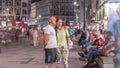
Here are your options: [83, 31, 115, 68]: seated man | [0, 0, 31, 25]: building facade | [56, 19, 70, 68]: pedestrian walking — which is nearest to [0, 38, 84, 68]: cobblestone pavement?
[83, 31, 115, 68]: seated man

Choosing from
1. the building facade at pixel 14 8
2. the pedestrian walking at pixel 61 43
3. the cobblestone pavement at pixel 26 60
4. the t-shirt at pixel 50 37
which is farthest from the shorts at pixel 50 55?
the building facade at pixel 14 8

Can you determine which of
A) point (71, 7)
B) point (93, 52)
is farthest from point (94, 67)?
point (71, 7)

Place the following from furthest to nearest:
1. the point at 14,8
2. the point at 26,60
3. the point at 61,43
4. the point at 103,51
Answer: the point at 14,8
the point at 26,60
the point at 103,51
the point at 61,43

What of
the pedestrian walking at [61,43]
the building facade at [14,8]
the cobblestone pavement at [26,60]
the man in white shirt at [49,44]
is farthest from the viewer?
the building facade at [14,8]

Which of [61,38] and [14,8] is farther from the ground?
[14,8]

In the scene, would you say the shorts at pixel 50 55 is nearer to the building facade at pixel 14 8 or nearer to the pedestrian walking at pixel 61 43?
the pedestrian walking at pixel 61 43

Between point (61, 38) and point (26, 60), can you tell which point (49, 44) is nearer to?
point (61, 38)

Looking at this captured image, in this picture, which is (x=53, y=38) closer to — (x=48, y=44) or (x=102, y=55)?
(x=48, y=44)

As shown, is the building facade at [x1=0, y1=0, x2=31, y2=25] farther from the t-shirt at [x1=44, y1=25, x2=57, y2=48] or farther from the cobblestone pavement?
the t-shirt at [x1=44, y1=25, x2=57, y2=48]

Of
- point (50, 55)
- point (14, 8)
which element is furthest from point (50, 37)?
point (14, 8)

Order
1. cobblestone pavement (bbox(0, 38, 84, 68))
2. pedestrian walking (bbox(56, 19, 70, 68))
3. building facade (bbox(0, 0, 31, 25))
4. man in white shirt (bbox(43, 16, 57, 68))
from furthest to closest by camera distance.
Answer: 1. building facade (bbox(0, 0, 31, 25))
2. cobblestone pavement (bbox(0, 38, 84, 68))
3. pedestrian walking (bbox(56, 19, 70, 68))
4. man in white shirt (bbox(43, 16, 57, 68))

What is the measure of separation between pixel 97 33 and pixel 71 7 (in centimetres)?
18306

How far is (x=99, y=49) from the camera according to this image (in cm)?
1523

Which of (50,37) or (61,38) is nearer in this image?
(50,37)
